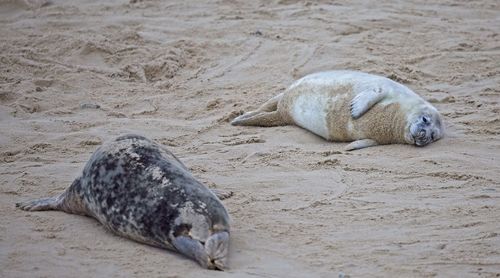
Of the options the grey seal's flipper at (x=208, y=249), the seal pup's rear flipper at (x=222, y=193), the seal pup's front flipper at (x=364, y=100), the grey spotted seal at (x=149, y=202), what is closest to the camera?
the grey seal's flipper at (x=208, y=249)

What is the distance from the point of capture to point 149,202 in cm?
397

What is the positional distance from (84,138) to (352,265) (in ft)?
9.33

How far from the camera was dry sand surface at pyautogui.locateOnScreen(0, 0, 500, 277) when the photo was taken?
3.85m

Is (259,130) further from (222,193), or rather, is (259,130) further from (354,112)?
(222,193)

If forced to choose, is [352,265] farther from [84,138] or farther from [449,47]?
[449,47]

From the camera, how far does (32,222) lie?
14.1ft

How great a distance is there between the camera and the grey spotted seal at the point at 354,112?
5.74m

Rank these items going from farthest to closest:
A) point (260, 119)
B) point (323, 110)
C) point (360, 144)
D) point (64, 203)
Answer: point (260, 119) → point (323, 110) → point (360, 144) → point (64, 203)

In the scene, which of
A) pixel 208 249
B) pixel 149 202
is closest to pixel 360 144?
pixel 149 202

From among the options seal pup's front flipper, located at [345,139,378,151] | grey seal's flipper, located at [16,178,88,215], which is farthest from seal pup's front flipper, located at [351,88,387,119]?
grey seal's flipper, located at [16,178,88,215]

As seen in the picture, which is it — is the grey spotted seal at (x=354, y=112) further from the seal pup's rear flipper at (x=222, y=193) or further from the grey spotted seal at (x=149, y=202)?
the grey spotted seal at (x=149, y=202)

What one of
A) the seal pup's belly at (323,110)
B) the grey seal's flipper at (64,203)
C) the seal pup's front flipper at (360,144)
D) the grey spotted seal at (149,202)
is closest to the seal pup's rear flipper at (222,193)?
the grey spotted seal at (149,202)

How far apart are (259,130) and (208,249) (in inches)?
101

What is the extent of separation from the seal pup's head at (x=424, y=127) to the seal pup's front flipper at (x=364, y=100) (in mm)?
290
